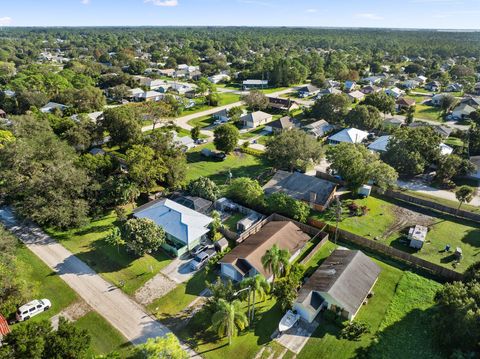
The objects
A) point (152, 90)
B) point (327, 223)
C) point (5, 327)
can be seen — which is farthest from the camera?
point (152, 90)

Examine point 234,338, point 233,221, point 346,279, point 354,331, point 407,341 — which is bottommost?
point 234,338

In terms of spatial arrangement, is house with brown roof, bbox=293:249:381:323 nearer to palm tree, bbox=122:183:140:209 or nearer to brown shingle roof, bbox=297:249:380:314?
brown shingle roof, bbox=297:249:380:314

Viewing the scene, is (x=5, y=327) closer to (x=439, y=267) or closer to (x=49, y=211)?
(x=49, y=211)

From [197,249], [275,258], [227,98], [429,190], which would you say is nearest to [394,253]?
[275,258]

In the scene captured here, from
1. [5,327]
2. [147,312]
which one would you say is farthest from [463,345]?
→ [5,327]

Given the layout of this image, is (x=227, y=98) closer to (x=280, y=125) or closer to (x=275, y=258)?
(x=280, y=125)

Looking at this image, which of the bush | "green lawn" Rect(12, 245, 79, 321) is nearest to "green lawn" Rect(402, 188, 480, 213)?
the bush
